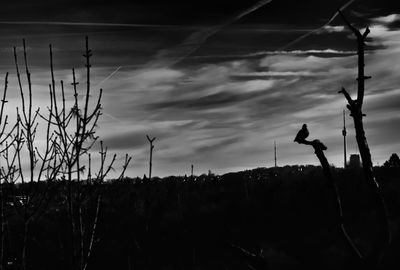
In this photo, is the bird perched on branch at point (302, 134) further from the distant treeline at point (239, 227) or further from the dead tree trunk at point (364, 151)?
the distant treeline at point (239, 227)

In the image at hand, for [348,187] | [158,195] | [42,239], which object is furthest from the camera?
[158,195]

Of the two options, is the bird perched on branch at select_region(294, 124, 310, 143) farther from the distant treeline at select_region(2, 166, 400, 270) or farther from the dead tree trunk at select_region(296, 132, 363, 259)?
the distant treeline at select_region(2, 166, 400, 270)

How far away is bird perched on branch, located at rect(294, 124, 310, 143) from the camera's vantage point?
14.2ft

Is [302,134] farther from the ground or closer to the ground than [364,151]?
farther from the ground

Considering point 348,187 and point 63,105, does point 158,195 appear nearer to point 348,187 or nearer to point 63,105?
point 348,187

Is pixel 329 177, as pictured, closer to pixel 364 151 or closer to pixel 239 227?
pixel 364 151

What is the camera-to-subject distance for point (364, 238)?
97.1 feet

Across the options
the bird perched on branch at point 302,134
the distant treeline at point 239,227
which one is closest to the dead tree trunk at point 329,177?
the bird perched on branch at point 302,134

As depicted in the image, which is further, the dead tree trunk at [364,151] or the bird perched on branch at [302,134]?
the bird perched on branch at [302,134]

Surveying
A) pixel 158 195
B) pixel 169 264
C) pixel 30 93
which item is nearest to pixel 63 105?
pixel 30 93

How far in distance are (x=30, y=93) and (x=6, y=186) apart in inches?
38.2

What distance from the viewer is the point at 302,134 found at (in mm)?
4328

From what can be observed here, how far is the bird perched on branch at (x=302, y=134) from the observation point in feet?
14.2

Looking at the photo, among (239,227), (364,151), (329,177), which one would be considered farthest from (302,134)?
(239,227)
